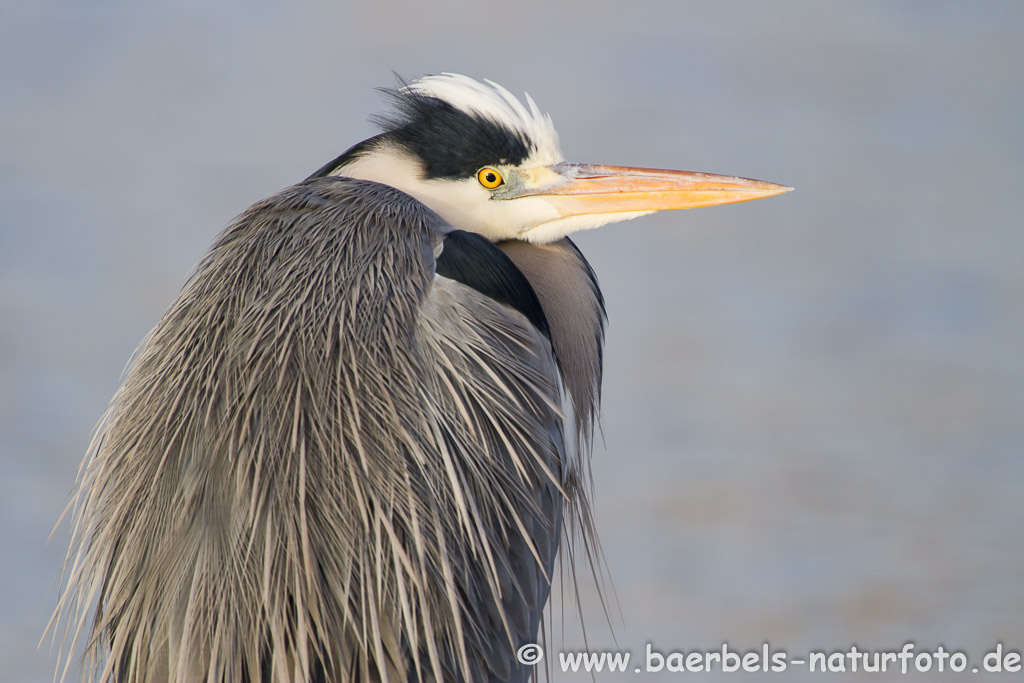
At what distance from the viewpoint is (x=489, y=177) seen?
2170mm

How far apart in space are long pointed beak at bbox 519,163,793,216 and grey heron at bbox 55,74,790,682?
0.32 m

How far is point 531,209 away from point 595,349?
0.98 feet

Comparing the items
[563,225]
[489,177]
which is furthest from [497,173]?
[563,225]

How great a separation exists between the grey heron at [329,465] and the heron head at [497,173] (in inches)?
6.6

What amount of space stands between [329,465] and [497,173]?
0.80 metres

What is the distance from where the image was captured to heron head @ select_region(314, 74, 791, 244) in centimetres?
212

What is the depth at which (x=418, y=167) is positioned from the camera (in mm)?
2119

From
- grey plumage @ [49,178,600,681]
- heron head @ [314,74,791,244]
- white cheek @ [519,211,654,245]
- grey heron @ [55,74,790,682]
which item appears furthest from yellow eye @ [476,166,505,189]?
grey plumage @ [49,178,600,681]

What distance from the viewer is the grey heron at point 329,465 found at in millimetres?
1545

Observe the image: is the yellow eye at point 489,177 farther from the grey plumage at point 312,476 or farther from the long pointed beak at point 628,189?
the grey plumage at point 312,476

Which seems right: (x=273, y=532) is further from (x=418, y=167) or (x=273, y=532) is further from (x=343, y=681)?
(x=418, y=167)

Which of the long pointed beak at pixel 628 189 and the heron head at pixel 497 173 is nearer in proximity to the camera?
the heron head at pixel 497 173

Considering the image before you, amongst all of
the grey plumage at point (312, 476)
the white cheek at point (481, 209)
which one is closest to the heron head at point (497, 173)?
the white cheek at point (481, 209)

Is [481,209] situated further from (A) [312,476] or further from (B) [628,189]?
(A) [312,476]
